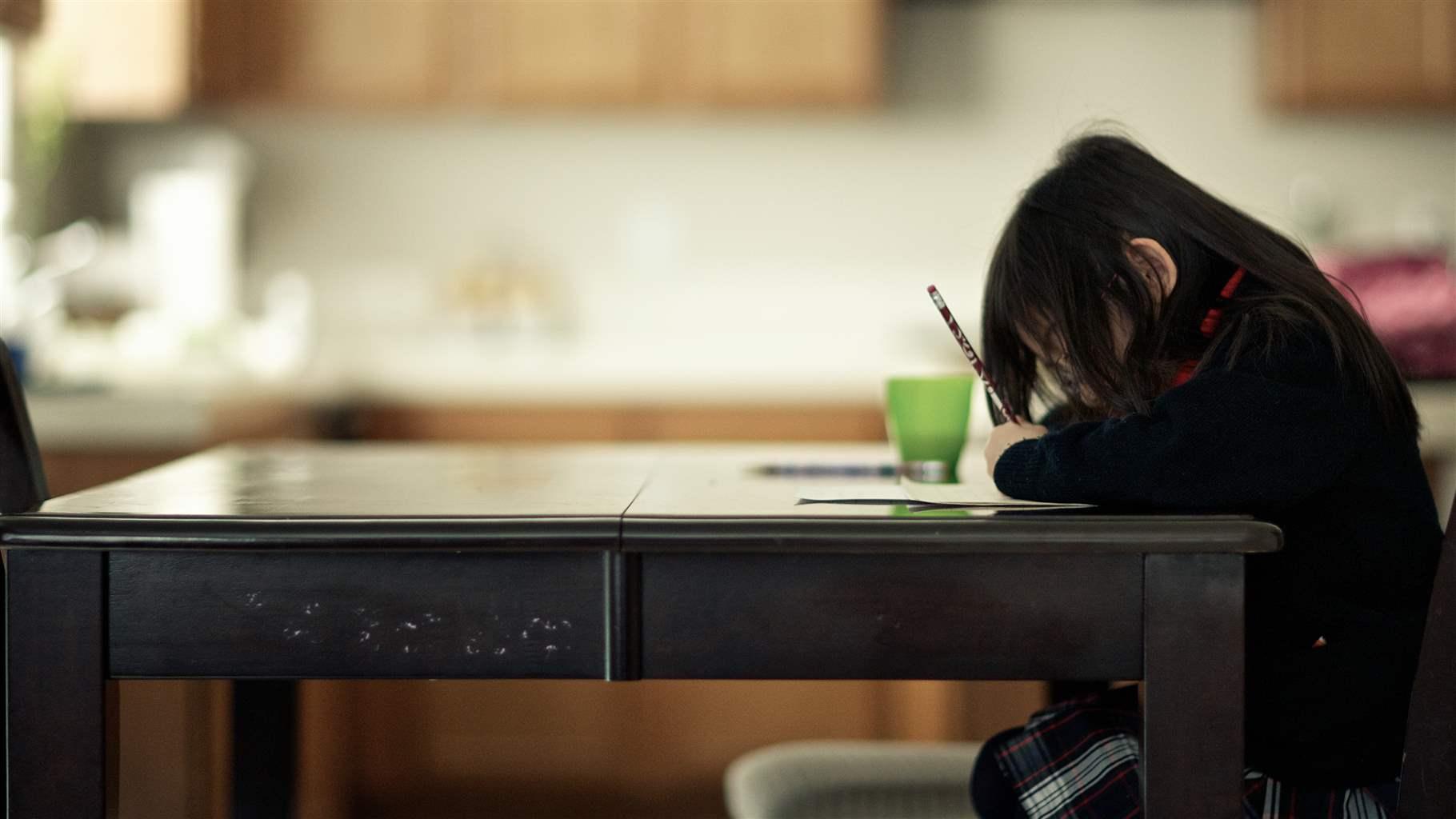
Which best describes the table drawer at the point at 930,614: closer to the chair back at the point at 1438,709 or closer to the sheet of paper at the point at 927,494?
the sheet of paper at the point at 927,494

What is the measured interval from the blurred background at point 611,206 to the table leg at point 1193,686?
164 cm

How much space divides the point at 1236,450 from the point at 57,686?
851mm

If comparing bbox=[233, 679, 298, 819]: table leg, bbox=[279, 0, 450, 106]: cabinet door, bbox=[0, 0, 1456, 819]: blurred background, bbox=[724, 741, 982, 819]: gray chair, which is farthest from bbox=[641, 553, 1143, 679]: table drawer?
bbox=[279, 0, 450, 106]: cabinet door

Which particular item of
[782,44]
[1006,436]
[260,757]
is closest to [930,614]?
[1006,436]

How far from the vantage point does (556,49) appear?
9.98 feet

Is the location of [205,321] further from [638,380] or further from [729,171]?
[729,171]

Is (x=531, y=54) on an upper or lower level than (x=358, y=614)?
upper

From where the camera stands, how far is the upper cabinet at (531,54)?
3027mm

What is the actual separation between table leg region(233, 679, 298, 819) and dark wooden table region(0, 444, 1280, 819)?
56 centimetres

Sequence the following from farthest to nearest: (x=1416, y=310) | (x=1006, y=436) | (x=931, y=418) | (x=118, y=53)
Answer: (x=118, y=53), (x=1416, y=310), (x=931, y=418), (x=1006, y=436)

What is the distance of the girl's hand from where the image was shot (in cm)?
120

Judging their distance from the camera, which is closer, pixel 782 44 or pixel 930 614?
pixel 930 614

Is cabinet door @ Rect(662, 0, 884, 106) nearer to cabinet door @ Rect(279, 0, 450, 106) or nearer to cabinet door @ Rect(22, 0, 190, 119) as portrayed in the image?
cabinet door @ Rect(279, 0, 450, 106)

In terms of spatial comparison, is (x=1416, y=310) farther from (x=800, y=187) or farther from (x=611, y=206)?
(x=611, y=206)
